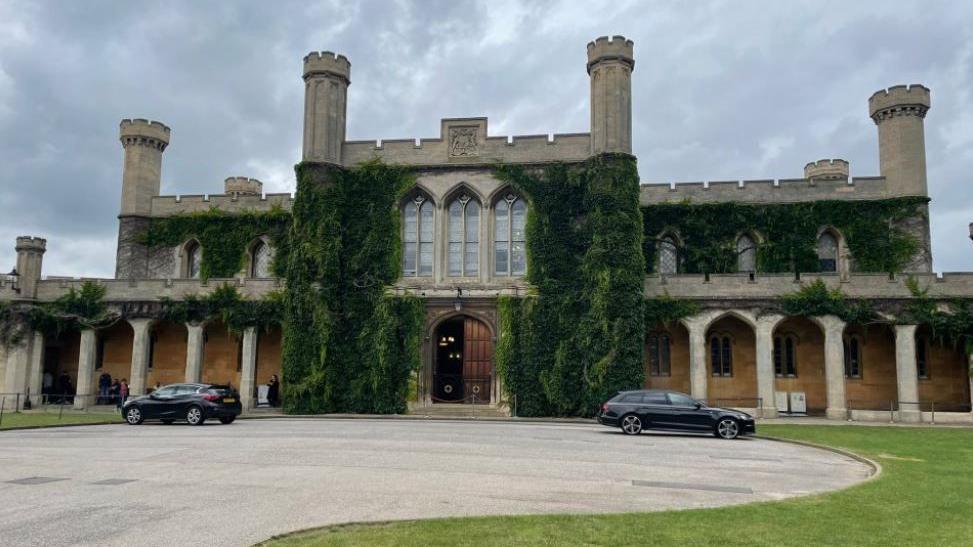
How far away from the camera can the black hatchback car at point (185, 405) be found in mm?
22500

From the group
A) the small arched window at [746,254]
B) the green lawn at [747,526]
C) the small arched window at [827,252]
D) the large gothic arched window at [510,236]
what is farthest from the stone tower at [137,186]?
the green lawn at [747,526]

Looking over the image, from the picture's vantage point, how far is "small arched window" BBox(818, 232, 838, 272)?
32.5 metres

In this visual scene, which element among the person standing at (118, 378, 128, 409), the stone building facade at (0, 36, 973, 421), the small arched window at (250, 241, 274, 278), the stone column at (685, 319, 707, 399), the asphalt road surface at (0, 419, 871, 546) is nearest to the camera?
the asphalt road surface at (0, 419, 871, 546)

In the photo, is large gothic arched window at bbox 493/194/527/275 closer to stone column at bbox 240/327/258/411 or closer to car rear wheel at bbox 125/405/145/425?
stone column at bbox 240/327/258/411

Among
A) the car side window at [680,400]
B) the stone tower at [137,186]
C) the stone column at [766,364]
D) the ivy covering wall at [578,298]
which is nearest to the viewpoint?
the car side window at [680,400]

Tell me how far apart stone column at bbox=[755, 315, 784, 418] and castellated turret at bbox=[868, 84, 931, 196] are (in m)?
9.11

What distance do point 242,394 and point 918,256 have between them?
1131 inches

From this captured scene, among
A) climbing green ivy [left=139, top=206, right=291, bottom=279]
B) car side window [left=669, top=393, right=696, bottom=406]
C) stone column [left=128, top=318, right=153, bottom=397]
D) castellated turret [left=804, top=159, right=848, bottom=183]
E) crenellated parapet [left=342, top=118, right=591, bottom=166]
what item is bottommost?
car side window [left=669, top=393, right=696, bottom=406]

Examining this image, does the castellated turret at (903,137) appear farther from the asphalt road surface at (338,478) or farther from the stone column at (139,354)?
the stone column at (139,354)

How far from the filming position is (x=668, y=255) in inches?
1323

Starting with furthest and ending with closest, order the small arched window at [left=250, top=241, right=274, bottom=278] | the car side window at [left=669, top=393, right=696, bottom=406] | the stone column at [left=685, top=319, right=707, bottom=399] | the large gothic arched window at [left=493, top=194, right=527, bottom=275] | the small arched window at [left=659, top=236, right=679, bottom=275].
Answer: the small arched window at [left=250, top=241, right=274, bottom=278]
the small arched window at [left=659, top=236, right=679, bottom=275]
the large gothic arched window at [left=493, top=194, right=527, bottom=275]
the stone column at [left=685, top=319, right=707, bottom=399]
the car side window at [left=669, top=393, right=696, bottom=406]

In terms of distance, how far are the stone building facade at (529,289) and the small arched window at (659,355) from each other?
0.14ft

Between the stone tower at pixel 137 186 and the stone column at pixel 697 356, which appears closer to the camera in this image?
the stone column at pixel 697 356

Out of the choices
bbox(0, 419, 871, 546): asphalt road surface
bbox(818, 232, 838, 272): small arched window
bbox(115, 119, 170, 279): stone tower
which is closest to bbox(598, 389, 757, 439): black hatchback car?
bbox(0, 419, 871, 546): asphalt road surface
